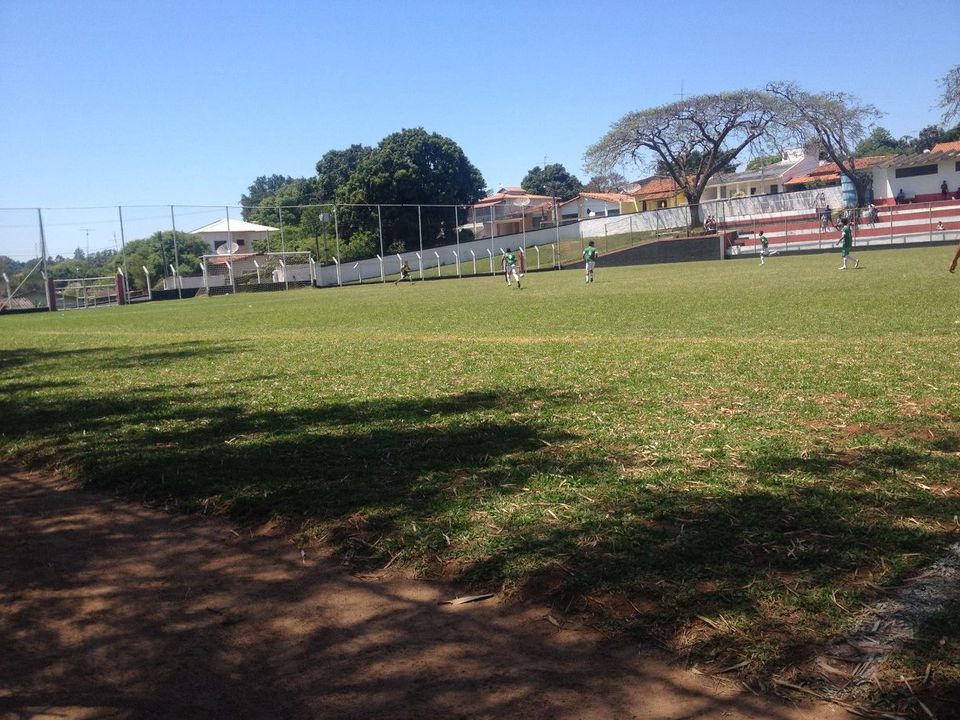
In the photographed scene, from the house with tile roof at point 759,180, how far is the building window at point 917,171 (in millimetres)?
18599

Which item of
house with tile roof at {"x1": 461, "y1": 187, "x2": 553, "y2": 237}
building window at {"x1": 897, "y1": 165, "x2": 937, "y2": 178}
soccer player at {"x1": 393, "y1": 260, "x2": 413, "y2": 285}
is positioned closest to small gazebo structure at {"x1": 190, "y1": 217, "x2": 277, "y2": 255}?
soccer player at {"x1": 393, "y1": 260, "x2": 413, "y2": 285}

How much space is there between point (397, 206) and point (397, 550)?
62.5 meters

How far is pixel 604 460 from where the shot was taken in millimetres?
5867

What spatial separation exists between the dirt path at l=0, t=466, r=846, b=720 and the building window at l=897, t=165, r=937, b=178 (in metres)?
79.0

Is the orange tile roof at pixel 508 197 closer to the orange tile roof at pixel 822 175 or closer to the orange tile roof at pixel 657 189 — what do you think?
the orange tile roof at pixel 657 189

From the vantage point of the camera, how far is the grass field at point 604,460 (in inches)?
152

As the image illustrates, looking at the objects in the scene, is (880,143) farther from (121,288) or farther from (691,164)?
(121,288)

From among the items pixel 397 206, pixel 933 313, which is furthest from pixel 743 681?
pixel 397 206

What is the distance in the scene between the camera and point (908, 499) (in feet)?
15.8

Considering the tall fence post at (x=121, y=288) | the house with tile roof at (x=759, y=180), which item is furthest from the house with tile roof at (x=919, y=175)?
the tall fence post at (x=121, y=288)

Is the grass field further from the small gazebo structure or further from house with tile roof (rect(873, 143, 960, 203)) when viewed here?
house with tile roof (rect(873, 143, 960, 203))

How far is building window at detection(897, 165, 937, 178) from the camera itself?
236 feet

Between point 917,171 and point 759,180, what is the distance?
23.5 meters

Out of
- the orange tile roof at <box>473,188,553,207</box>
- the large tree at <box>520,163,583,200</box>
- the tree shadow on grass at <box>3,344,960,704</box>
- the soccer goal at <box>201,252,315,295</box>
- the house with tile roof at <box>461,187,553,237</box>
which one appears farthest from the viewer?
the large tree at <box>520,163,583,200</box>
